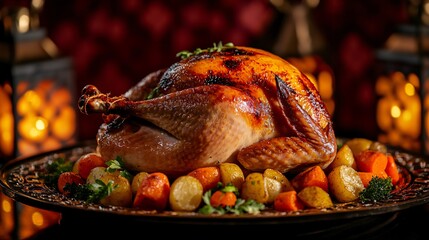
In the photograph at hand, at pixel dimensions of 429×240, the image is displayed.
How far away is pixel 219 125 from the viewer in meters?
2.31

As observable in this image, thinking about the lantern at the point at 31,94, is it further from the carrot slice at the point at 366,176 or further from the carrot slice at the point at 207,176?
the carrot slice at the point at 366,176

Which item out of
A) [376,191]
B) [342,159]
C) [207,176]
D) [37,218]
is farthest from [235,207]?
[37,218]

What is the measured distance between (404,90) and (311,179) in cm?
156

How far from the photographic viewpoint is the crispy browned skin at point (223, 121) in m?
2.32

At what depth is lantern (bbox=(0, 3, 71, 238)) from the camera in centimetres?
352

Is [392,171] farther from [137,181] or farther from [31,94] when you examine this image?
[31,94]

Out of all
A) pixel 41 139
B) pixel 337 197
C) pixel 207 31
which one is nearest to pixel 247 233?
pixel 337 197

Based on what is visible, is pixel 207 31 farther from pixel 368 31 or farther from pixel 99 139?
pixel 99 139

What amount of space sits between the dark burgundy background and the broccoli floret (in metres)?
2.98

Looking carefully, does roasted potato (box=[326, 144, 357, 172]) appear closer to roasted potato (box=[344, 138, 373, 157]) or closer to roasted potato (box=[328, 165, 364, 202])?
roasted potato (box=[328, 165, 364, 202])

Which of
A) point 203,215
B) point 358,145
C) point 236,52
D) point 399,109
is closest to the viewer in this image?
point 203,215

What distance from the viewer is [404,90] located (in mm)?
3676

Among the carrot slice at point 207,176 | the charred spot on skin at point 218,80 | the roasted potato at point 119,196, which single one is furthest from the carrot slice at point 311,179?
the roasted potato at point 119,196

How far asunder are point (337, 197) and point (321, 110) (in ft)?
1.22
